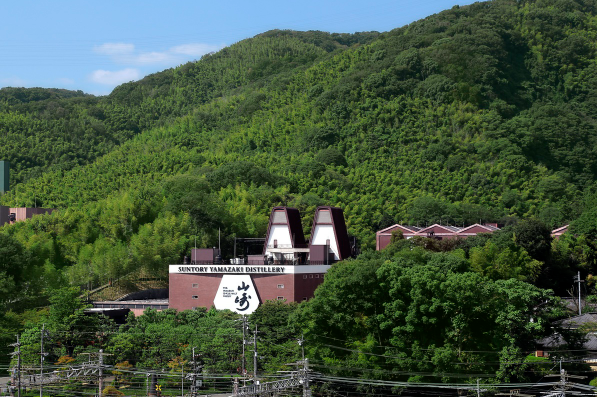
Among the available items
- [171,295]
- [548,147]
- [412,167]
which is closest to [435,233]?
[412,167]

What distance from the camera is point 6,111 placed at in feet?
503

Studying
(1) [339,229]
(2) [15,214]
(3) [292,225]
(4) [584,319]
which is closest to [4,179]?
(2) [15,214]

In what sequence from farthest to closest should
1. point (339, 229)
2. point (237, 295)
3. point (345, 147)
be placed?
point (345, 147)
point (339, 229)
point (237, 295)

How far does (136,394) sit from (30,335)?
27.6 feet

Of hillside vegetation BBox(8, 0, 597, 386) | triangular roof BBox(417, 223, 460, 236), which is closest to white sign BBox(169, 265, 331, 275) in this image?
hillside vegetation BBox(8, 0, 597, 386)

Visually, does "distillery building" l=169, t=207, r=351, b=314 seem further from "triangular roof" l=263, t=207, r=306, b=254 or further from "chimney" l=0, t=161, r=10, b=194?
"chimney" l=0, t=161, r=10, b=194

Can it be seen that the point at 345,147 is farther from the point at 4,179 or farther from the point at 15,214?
the point at 15,214

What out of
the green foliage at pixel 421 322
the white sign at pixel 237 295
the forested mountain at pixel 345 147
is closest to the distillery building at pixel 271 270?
the white sign at pixel 237 295

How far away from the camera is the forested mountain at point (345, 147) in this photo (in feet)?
260

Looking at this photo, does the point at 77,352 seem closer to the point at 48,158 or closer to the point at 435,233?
the point at 435,233

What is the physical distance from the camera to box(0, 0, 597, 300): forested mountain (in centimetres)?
7919

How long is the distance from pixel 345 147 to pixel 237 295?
63.0 metres

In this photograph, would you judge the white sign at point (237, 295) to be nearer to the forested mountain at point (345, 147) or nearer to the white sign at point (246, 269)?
the white sign at point (246, 269)

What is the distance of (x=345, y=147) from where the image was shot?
11575 centimetres
